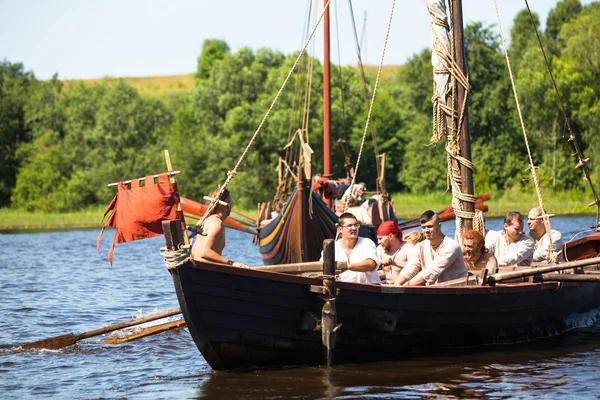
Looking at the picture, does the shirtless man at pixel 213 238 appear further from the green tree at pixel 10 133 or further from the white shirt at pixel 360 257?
the green tree at pixel 10 133

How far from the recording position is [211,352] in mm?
8891

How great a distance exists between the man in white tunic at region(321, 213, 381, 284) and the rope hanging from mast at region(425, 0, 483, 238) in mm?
2471

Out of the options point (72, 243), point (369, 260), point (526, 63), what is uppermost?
point (526, 63)

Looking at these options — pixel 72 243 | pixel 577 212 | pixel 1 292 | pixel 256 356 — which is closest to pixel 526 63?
pixel 577 212

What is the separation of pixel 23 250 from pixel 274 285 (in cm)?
2187

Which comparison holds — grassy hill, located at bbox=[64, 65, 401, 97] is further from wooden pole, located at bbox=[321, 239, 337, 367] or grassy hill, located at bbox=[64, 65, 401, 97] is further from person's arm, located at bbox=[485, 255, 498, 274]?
wooden pole, located at bbox=[321, 239, 337, 367]

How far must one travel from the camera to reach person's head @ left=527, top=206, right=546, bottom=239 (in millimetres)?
11961

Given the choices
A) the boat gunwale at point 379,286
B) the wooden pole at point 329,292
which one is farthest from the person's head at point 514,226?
the wooden pole at point 329,292

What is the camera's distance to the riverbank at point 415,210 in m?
38.9

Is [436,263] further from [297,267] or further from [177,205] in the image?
[177,205]

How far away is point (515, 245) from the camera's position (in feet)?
37.4

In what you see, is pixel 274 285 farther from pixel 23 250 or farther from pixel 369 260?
pixel 23 250

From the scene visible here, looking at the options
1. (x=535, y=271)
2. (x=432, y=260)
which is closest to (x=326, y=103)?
(x=432, y=260)

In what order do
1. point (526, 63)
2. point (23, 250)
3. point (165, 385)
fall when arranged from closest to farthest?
1. point (165, 385)
2. point (23, 250)
3. point (526, 63)
